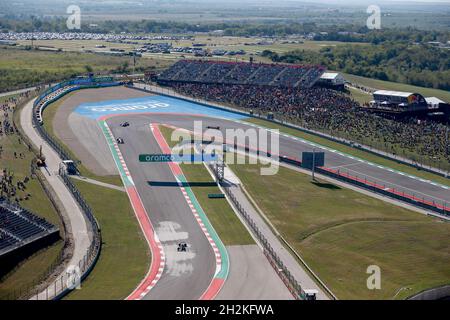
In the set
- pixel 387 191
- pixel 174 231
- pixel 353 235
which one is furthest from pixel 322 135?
pixel 174 231

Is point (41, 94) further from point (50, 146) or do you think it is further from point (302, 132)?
point (302, 132)

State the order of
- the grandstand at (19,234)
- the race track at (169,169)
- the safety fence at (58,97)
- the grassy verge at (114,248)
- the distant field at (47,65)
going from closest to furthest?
the grassy verge at (114,248), the race track at (169,169), the grandstand at (19,234), the safety fence at (58,97), the distant field at (47,65)

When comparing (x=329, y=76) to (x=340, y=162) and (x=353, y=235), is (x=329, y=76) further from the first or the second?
(x=353, y=235)

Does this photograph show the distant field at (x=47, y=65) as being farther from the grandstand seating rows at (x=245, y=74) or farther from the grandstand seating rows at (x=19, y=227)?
the grandstand seating rows at (x=19, y=227)

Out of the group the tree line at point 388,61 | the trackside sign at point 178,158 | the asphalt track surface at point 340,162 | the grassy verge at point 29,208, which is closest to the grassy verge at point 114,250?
the grassy verge at point 29,208

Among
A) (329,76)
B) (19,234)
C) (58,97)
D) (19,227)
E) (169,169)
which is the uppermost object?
(329,76)

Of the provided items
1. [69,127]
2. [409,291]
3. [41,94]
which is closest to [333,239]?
[409,291]

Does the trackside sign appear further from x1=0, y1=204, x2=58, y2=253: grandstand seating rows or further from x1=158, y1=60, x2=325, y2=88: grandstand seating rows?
x1=158, y1=60, x2=325, y2=88: grandstand seating rows

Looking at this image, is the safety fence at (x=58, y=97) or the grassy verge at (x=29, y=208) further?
the safety fence at (x=58, y=97)
